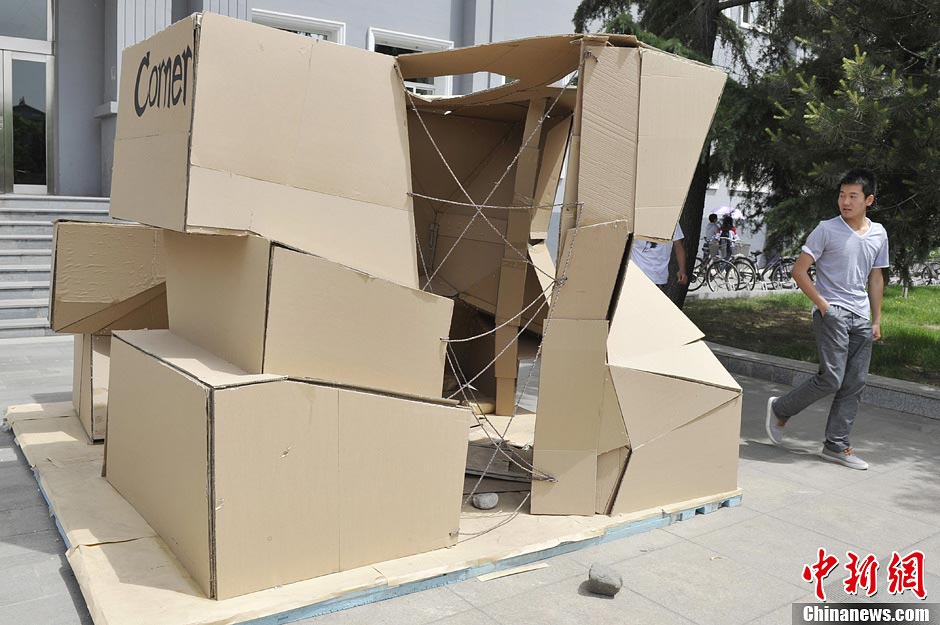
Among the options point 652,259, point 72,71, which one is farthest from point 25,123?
point 652,259

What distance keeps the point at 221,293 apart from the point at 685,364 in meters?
2.24

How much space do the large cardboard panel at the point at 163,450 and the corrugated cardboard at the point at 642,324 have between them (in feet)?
6.06

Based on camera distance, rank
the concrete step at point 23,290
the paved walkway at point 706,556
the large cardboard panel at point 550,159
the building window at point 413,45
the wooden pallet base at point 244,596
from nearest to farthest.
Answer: the wooden pallet base at point 244,596, the paved walkway at point 706,556, the large cardboard panel at point 550,159, the concrete step at point 23,290, the building window at point 413,45

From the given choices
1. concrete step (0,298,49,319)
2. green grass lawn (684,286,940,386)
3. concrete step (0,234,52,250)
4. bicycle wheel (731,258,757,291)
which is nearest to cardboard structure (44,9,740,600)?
green grass lawn (684,286,940,386)

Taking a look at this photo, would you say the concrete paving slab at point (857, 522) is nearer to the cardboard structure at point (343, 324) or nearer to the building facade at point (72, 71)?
the cardboard structure at point (343, 324)

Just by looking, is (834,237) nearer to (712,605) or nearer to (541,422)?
(541,422)

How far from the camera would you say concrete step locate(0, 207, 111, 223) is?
10133 millimetres

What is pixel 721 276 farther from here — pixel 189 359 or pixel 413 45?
pixel 189 359

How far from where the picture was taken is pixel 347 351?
133 inches

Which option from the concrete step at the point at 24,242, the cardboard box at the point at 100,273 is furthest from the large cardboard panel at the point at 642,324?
the concrete step at the point at 24,242

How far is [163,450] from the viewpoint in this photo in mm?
3391

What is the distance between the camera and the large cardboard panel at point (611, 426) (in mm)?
3926

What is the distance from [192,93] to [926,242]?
5.95m

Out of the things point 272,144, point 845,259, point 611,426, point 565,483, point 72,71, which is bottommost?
point 565,483
